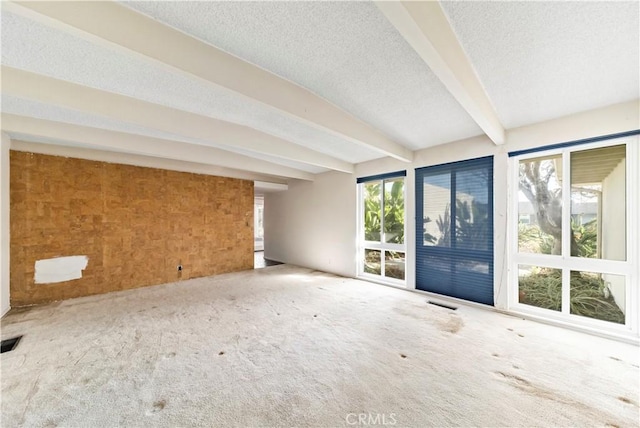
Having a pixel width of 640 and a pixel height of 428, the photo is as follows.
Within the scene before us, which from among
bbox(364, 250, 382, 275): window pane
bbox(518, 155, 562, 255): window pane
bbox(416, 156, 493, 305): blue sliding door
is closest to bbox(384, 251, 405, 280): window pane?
bbox(364, 250, 382, 275): window pane

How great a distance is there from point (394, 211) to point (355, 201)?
3.02ft

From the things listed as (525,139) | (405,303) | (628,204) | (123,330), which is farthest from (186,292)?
(628,204)

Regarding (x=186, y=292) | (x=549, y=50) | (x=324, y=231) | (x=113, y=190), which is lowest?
(x=186, y=292)

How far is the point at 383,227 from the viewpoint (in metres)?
5.08

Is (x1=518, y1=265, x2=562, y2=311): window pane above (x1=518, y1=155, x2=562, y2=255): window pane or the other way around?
the other way around

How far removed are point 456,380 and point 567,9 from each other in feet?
8.89

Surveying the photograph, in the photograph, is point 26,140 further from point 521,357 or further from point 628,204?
point 628,204

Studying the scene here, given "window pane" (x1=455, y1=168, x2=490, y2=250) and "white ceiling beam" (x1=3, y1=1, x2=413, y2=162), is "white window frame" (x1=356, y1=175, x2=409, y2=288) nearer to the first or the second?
"window pane" (x1=455, y1=168, x2=490, y2=250)

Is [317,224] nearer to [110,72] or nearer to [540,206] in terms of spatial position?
[540,206]

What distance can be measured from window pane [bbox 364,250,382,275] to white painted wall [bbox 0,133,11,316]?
599cm

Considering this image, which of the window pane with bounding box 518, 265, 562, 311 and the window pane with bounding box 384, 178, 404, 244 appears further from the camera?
the window pane with bounding box 384, 178, 404, 244

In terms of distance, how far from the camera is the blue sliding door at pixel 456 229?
3.58 meters

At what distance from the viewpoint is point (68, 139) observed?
3.16m

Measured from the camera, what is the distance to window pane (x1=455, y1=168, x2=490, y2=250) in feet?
11.7
